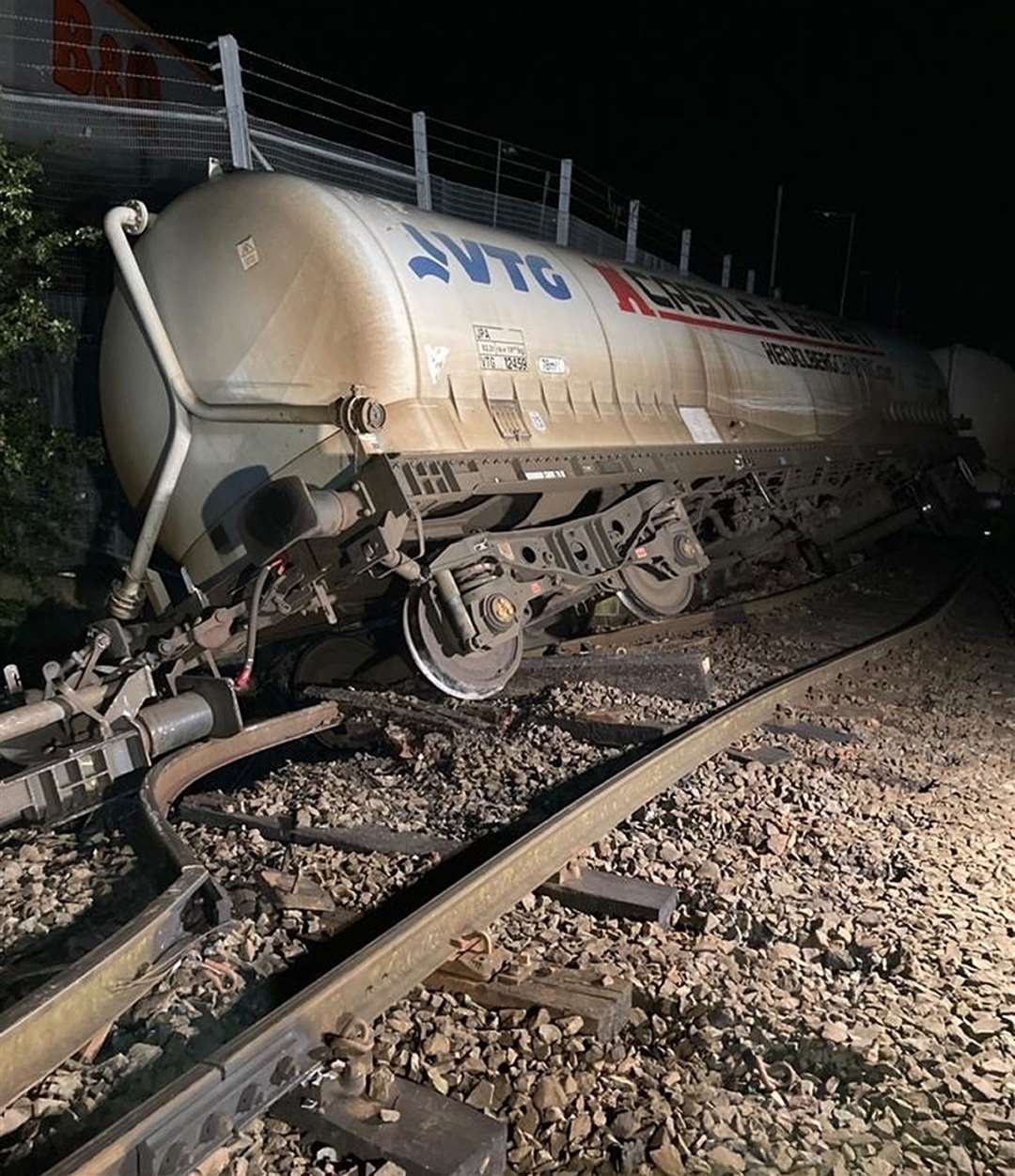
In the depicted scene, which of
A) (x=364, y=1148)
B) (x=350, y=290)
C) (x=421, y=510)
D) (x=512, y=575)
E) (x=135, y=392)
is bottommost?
(x=364, y=1148)

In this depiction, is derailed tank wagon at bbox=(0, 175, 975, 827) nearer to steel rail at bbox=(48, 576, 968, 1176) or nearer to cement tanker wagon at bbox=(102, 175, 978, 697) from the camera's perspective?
cement tanker wagon at bbox=(102, 175, 978, 697)

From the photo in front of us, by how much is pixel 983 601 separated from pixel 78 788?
10.3 metres

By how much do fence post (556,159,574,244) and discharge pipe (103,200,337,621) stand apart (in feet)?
23.3

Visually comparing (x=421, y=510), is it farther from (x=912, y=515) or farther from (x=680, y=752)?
(x=912, y=515)

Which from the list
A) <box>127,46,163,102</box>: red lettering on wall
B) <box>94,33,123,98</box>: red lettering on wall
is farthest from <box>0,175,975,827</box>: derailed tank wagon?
<box>127,46,163,102</box>: red lettering on wall

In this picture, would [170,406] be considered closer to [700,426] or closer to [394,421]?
[394,421]

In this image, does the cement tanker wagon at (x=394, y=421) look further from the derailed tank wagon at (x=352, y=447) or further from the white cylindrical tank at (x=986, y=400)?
the white cylindrical tank at (x=986, y=400)

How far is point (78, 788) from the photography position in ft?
14.1

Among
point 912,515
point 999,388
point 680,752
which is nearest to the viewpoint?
point 680,752

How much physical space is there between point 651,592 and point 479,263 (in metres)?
2.71

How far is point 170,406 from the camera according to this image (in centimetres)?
585

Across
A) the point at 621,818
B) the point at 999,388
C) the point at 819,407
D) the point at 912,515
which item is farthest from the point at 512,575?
the point at 999,388

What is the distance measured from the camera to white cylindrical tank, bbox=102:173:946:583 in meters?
5.42

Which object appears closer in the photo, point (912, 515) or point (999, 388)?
point (912, 515)
